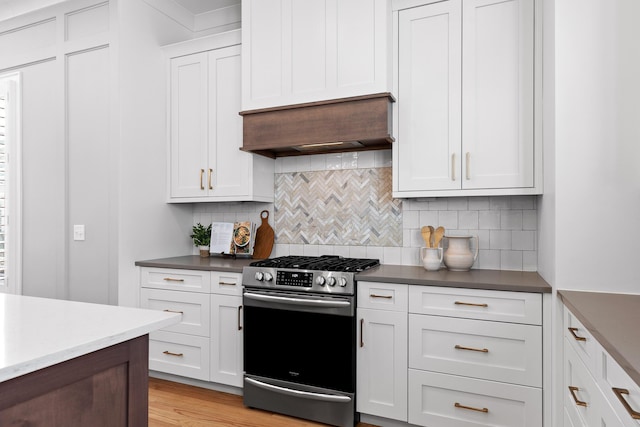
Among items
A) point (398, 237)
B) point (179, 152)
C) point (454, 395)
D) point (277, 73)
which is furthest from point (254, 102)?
point (454, 395)

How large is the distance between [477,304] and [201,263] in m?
1.88

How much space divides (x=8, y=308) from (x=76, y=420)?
0.53 metres

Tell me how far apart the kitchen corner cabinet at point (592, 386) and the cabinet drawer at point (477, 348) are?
203 millimetres

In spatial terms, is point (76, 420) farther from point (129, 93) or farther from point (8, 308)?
point (129, 93)

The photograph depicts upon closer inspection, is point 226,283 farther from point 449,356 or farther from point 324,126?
point 449,356

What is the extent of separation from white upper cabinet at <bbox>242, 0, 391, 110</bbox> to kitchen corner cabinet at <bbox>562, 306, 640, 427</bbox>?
167 cm

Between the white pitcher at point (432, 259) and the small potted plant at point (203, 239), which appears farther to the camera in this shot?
the small potted plant at point (203, 239)

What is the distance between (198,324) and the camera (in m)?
2.99

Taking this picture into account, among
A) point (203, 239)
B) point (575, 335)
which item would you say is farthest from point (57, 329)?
point (203, 239)

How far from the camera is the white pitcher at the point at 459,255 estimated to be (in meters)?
2.64

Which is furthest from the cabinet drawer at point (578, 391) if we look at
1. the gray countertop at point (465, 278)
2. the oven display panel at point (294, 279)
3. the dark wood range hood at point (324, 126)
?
the dark wood range hood at point (324, 126)

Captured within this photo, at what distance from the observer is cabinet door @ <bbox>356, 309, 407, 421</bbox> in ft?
7.89

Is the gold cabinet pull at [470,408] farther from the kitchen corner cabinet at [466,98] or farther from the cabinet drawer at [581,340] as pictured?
the kitchen corner cabinet at [466,98]

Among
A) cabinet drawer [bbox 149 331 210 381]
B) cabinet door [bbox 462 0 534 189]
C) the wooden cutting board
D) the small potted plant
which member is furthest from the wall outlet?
cabinet door [bbox 462 0 534 189]
